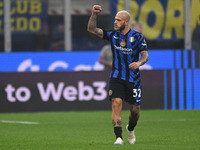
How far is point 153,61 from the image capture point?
21875mm

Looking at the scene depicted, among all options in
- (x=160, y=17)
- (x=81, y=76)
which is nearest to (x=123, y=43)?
(x=81, y=76)

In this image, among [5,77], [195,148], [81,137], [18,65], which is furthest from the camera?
[18,65]

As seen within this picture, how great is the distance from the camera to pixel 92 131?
12625mm

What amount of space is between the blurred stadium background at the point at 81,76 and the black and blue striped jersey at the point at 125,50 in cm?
111

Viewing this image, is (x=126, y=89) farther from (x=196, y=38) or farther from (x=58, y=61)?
(x=196, y=38)

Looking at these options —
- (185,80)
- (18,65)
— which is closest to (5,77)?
(18,65)

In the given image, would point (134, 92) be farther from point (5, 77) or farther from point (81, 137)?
point (5, 77)

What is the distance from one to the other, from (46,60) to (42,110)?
3753mm

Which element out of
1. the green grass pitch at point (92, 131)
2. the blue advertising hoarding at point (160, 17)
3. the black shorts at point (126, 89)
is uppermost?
the blue advertising hoarding at point (160, 17)

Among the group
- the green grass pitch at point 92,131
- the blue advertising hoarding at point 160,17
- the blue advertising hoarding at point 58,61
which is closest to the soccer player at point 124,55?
the green grass pitch at point 92,131

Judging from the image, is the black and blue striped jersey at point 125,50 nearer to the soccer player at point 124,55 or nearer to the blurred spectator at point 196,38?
the soccer player at point 124,55

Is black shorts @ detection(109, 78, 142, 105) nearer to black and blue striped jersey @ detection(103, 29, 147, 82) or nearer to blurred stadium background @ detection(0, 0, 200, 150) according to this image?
black and blue striped jersey @ detection(103, 29, 147, 82)

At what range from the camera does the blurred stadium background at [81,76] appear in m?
11.9

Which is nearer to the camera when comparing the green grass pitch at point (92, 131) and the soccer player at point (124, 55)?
the green grass pitch at point (92, 131)
